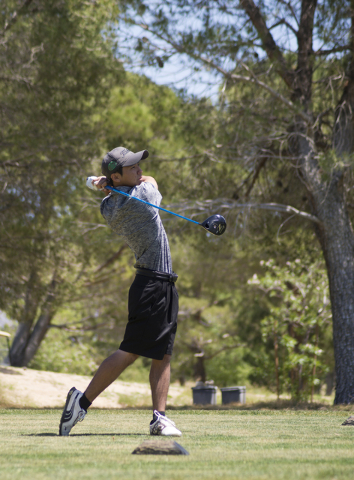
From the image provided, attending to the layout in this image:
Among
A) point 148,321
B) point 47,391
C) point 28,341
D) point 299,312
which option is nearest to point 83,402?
point 148,321

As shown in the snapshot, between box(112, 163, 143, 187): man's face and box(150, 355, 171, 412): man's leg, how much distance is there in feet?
3.51

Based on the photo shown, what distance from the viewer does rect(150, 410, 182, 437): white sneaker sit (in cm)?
296

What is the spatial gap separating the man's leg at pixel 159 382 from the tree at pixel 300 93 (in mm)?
4616

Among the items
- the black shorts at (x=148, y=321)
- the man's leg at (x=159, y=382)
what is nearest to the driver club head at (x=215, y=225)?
the black shorts at (x=148, y=321)

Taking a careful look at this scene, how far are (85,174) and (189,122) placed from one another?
2.04 metres

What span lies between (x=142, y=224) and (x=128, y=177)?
1.04 feet

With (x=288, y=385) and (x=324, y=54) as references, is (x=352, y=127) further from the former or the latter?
(x=288, y=385)

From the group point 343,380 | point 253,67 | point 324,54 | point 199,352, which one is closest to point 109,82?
point 253,67

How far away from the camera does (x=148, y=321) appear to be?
320 centimetres

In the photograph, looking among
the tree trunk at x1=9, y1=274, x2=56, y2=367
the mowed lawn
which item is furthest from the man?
the tree trunk at x1=9, y1=274, x2=56, y2=367

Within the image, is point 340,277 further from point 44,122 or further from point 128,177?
point 44,122

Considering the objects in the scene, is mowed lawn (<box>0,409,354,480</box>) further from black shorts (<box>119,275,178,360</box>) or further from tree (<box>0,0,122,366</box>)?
tree (<box>0,0,122,366</box>)

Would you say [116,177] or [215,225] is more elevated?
[116,177]

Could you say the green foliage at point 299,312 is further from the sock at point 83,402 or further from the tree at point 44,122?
the sock at point 83,402
